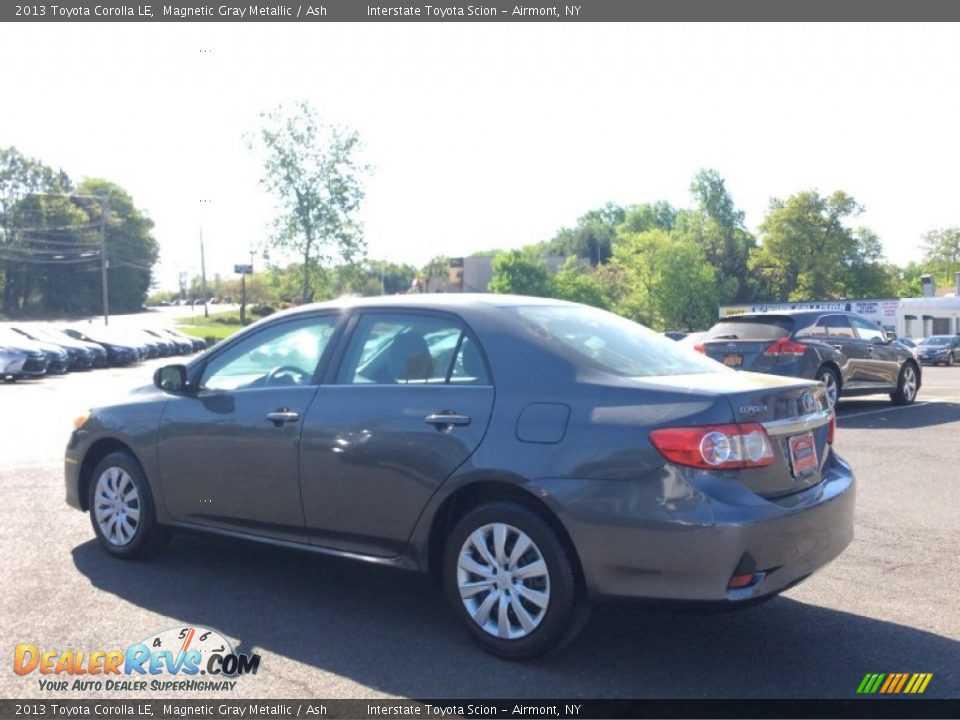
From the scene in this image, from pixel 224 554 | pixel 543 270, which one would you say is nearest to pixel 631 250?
pixel 543 270

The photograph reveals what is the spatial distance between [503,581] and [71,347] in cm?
3530

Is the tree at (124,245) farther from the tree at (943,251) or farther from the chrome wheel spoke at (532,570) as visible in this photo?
the chrome wheel spoke at (532,570)

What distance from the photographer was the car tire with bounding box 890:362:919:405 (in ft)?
50.6

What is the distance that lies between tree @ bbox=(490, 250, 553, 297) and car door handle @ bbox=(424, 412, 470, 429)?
3397 inches

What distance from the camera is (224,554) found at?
650 cm

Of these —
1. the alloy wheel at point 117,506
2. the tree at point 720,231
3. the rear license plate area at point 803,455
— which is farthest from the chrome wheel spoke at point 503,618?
the tree at point 720,231

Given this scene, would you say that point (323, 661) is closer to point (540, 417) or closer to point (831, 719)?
point (540, 417)

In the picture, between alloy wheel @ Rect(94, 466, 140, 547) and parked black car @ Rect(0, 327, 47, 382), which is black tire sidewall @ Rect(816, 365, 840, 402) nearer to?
alloy wheel @ Rect(94, 466, 140, 547)

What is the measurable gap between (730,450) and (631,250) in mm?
84373

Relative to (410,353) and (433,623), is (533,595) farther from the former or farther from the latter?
(410,353)

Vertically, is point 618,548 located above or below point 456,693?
above

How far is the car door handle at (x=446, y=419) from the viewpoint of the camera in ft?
15.7

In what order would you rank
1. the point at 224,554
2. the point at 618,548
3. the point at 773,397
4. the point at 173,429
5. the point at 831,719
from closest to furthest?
the point at 831,719 → the point at 618,548 → the point at 773,397 → the point at 173,429 → the point at 224,554

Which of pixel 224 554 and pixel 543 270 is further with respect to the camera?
pixel 543 270
